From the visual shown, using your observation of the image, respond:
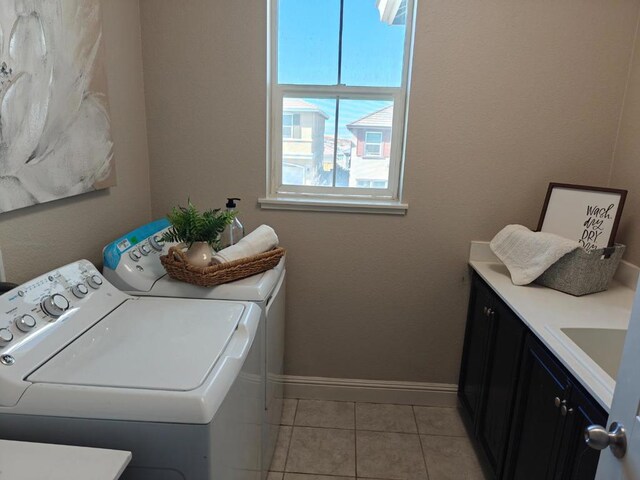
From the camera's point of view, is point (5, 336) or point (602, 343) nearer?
point (5, 336)

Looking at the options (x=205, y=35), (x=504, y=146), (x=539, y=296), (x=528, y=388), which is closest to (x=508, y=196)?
(x=504, y=146)

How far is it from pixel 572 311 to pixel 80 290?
170 centimetres

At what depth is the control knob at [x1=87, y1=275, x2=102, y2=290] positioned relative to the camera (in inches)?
56.2

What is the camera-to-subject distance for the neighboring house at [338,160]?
230cm

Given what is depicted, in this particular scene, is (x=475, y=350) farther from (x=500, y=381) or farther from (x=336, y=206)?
(x=336, y=206)

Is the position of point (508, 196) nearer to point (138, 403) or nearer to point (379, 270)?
point (379, 270)

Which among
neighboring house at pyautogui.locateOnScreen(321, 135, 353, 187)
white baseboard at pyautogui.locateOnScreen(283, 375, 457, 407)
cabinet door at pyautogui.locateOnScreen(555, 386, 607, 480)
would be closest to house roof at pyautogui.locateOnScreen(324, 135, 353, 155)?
neighboring house at pyautogui.locateOnScreen(321, 135, 353, 187)

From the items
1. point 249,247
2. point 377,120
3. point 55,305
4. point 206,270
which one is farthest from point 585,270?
point 55,305

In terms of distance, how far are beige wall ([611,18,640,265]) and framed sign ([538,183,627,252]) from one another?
0.13 metres

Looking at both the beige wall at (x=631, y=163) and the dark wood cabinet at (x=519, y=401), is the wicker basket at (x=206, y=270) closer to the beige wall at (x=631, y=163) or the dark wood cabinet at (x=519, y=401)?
the dark wood cabinet at (x=519, y=401)

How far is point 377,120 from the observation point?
2.27 metres

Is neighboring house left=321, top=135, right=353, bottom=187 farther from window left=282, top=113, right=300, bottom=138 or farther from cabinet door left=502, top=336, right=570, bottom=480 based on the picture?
cabinet door left=502, top=336, right=570, bottom=480

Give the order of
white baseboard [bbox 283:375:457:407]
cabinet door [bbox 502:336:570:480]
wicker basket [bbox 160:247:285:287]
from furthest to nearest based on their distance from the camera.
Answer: white baseboard [bbox 283:375:457:407]
wicker basket [bbox 160:247:285:287]
cabinet door [bbox 502:336:570:480]

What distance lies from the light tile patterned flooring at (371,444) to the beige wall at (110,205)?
127 centimetres
